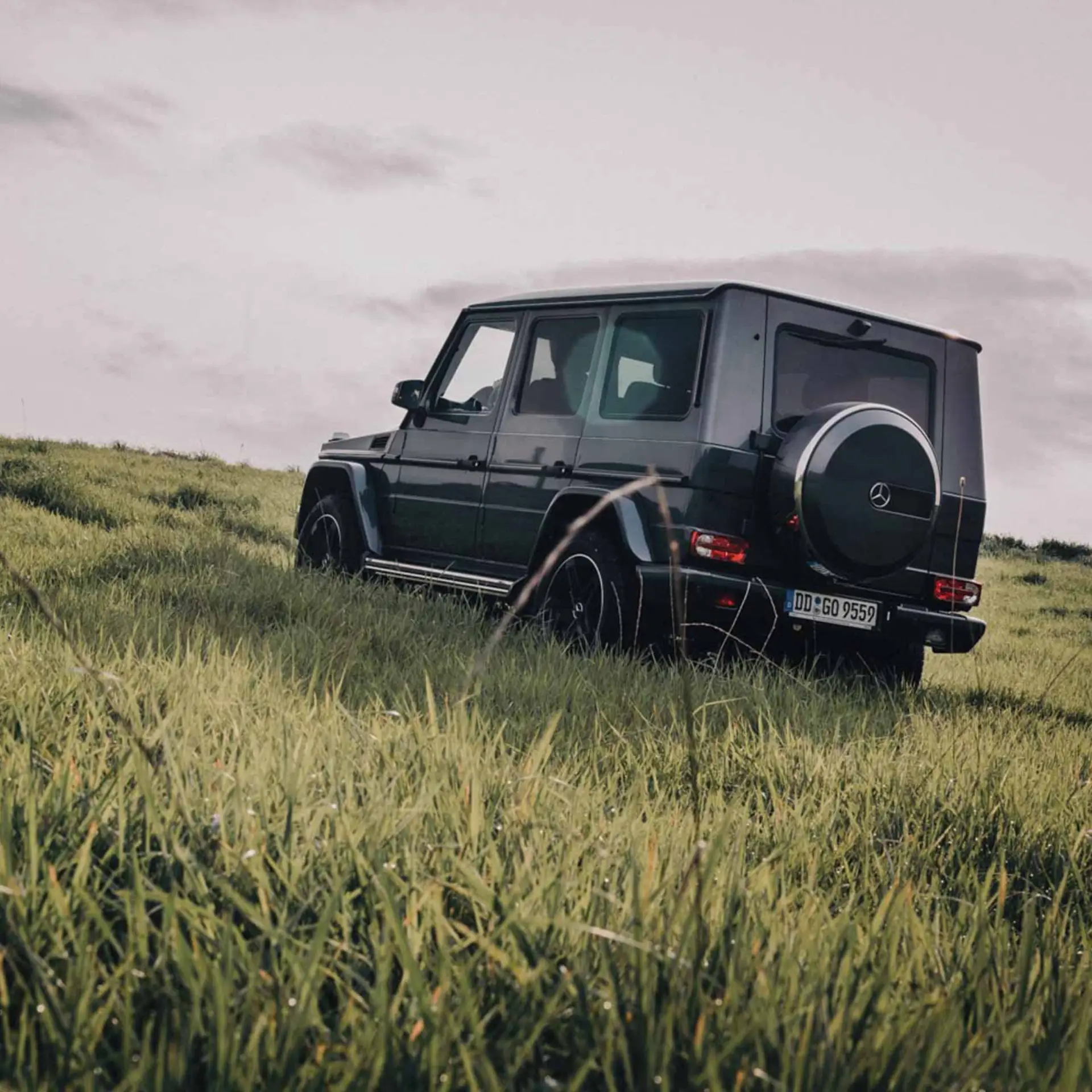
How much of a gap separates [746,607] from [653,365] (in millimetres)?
1352

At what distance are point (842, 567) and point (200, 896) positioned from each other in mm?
4694

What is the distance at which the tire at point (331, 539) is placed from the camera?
29.1ft

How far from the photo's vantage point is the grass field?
180 cm

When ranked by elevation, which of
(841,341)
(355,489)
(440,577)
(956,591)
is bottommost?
(440,577)

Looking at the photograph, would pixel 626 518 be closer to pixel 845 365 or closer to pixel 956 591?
pixel 845 365

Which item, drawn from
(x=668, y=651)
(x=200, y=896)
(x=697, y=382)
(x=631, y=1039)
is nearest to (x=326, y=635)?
(x=668, y=651)

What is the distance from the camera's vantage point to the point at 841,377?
679 cm

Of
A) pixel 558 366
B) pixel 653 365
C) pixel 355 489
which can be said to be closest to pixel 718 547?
pixel 653 365

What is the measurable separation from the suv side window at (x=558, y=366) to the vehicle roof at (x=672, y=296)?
4.8 inches

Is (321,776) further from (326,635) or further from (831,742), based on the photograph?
(326,635)

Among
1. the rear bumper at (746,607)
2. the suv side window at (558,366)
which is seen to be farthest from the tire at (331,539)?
the rear bumper at (746,607)

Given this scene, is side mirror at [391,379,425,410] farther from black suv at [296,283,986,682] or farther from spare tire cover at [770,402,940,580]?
spare tire cover at [770,402,940,580]

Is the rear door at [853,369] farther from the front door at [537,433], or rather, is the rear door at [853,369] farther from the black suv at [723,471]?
the front door at [537,433]

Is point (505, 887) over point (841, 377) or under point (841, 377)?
under
